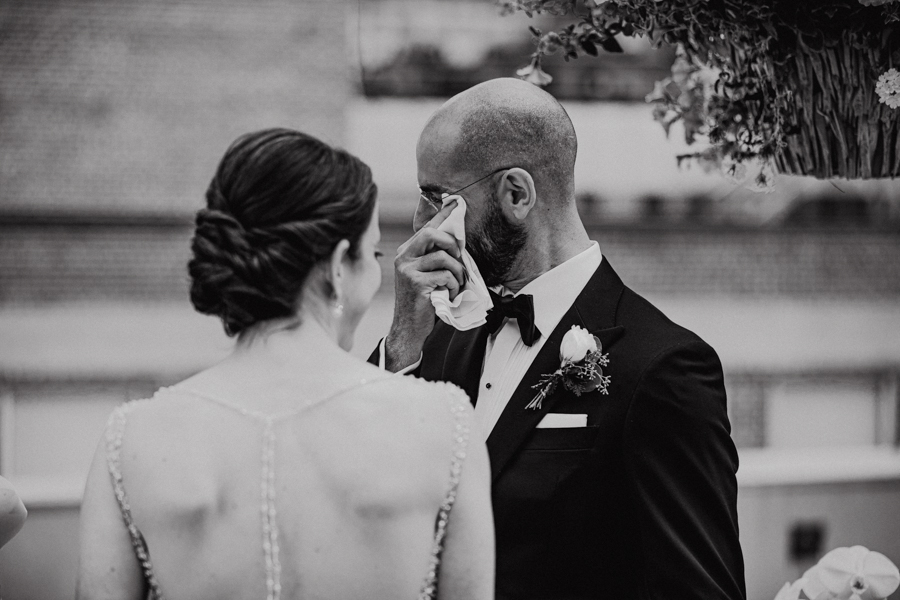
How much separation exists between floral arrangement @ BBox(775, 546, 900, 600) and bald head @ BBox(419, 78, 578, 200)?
1151 millimetres

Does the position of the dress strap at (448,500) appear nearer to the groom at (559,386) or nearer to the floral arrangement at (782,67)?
the groom at (559,386)

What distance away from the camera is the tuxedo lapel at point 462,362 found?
2.49 metres

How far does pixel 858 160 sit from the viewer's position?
218 centimetres

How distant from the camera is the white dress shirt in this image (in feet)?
7.91

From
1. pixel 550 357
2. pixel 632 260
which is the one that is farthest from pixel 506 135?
pixel 632 260

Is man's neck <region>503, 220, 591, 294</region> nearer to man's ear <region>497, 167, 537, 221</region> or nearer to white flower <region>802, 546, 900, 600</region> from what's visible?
man's ear <region>497, 167, 537, 221</region>

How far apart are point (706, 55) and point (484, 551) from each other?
1.33 metres

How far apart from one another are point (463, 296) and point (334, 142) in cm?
637

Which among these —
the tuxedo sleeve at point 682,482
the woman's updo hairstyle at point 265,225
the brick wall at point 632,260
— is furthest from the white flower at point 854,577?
the brick wall at point 632,260

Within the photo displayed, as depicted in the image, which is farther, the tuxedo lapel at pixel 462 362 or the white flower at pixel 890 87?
the tuxedo lapel at pixel 462 362

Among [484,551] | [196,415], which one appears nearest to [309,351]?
[196,415]

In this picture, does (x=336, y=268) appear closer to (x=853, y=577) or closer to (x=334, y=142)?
(x=853, y=577)

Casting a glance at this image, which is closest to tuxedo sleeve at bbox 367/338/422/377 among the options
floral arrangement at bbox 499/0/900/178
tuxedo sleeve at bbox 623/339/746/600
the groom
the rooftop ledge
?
the groom

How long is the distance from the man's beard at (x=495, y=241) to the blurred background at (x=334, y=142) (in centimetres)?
604
